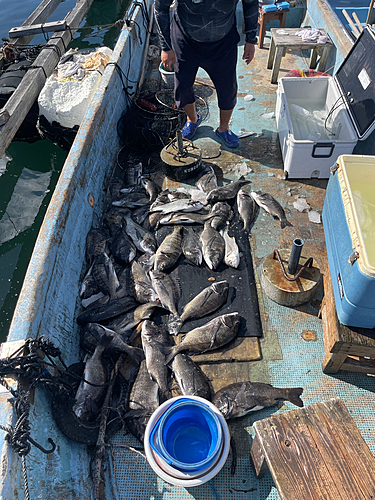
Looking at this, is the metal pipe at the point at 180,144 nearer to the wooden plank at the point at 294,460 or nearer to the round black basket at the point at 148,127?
the round black basket at the point at 148,127

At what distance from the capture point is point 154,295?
3377 mm

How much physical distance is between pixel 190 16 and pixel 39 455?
4.46 m

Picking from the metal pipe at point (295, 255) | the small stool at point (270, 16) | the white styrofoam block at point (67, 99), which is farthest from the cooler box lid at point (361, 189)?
the small stool at point (270, 16)

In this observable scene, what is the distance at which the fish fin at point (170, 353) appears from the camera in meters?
2.92

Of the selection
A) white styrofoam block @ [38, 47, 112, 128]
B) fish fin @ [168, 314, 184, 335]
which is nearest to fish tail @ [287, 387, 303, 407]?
fish fin @ [168, 314, 184, 335]

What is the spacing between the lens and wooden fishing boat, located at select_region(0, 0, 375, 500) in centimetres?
234

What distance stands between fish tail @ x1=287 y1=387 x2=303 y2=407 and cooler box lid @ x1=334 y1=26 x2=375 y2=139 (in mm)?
2970

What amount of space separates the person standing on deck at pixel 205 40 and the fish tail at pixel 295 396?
3754 millimetres

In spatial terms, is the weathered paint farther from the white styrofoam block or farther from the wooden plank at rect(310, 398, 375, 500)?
the wooden plank at rect(310, 398, 375, 500)

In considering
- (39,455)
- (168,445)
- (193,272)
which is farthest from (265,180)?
(39,455)

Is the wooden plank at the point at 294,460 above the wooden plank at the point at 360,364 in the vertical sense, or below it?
above

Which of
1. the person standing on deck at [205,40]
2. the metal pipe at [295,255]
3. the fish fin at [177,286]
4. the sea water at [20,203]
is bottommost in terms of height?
the sea water at [20,203]

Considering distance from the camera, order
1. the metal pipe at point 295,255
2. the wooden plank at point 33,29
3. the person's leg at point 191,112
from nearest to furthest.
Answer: the metal pipe at point 295,255 → the person's leg at point 191,112 → the wooden plank at point 33,29

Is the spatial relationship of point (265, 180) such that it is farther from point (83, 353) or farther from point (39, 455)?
point (39, 455)
